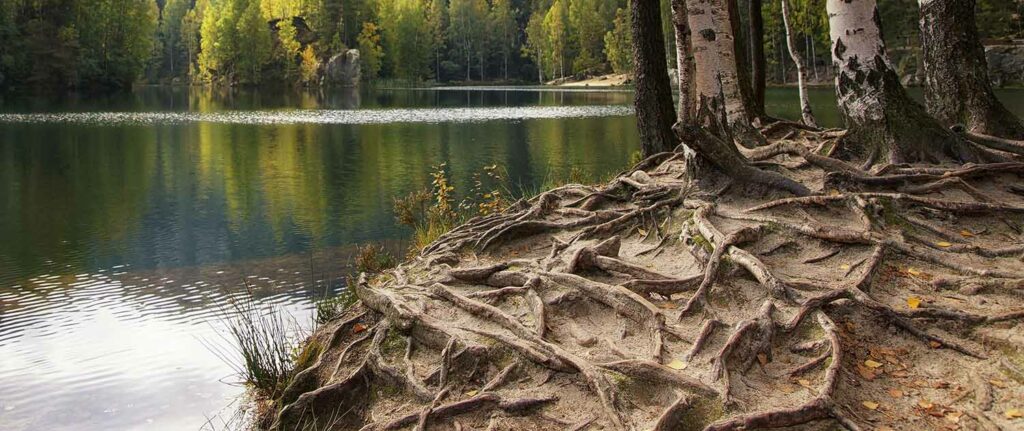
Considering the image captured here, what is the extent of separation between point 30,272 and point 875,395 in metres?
13.7

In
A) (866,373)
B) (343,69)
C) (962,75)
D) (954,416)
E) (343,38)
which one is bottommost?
(954,416)

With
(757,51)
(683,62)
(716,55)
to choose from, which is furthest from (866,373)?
(757,51)

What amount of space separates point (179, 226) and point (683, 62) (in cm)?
1243

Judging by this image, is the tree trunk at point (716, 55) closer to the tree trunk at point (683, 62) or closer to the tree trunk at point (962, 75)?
the tree trunk at point (683, 62)

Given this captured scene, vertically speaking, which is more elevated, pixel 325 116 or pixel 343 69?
pixel 343 69

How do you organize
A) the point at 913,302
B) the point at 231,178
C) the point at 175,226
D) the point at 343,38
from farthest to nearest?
the point at 343,38 → the point at 231,178 → the point at 175,226 → the point at 913,302

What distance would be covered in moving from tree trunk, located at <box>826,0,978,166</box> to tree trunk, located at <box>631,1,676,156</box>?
3888 mm

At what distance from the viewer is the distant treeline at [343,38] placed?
7788 cm

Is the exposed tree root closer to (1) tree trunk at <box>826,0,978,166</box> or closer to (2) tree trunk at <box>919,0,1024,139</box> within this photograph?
(1) tree trunk at <box>826,0,978,166</box>

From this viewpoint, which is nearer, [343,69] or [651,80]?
[651,80]

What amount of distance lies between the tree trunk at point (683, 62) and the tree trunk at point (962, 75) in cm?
283

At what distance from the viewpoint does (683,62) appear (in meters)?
10.1

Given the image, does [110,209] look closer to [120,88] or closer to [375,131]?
[375,131]

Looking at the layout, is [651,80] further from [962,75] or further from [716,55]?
[962,75]
